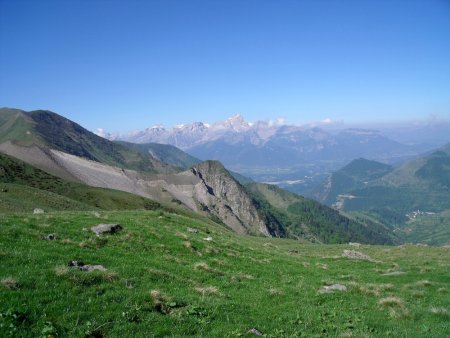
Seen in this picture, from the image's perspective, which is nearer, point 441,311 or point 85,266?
point 85,266

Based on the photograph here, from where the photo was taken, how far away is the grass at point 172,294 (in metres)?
12.1

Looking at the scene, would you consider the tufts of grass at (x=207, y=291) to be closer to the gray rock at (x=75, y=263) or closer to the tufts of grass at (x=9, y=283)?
the gray rock at (x=75, y=263)

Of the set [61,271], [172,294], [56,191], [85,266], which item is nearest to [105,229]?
[85,266]

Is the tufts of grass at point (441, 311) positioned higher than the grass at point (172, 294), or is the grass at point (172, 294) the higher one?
the grass at point (172, 294)

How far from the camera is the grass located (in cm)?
1208

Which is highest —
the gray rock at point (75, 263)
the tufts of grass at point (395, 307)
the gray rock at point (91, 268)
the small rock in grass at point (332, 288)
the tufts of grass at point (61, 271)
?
the tufts of grass at point (61, 271)

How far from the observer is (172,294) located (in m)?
16.0

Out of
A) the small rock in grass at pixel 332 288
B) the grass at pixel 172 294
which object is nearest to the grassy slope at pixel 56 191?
the grass at pixel 172 294

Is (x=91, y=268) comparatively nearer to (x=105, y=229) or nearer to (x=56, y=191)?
(x=105, y=229)

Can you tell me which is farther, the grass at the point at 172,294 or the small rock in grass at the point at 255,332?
the small rock in grass at the point at 255,332

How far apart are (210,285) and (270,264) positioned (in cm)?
1061

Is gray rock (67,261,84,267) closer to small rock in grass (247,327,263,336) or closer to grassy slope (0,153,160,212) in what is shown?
small rock in grass (247,327,263,336)

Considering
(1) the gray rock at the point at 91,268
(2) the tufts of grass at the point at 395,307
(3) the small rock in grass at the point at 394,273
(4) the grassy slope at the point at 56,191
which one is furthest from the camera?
(4) the grassy slope at the point at 56,191

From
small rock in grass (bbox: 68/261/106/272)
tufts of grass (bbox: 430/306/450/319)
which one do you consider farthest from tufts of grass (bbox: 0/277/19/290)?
tufts of grass (bbox: 430/306/450/319)
